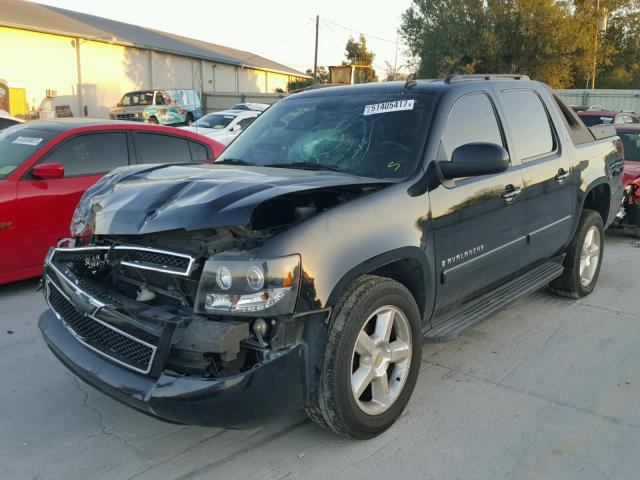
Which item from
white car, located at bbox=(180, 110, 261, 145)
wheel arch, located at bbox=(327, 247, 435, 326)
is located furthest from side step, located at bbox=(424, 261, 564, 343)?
white car, located at bbox=(180, 110, 261, 145)

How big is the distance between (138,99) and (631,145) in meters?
22.3

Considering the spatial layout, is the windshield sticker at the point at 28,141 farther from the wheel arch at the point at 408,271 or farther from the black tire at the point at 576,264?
the black tire at the point at 576,264

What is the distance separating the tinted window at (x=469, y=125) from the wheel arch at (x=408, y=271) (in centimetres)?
72

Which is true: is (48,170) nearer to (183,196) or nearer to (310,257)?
(183,196)

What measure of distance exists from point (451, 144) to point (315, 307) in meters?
1.63

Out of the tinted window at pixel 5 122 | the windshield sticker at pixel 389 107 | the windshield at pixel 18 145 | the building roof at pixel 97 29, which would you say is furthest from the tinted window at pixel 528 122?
the building roof at pixel 97 29

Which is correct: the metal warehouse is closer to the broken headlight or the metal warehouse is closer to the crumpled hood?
the crumpled hood

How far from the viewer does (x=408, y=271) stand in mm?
3369

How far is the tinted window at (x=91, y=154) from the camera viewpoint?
5887 mm

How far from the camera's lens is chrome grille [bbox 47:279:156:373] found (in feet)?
8.84

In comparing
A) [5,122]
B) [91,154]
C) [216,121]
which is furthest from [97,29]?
[91,154]

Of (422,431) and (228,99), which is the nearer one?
(422,431)

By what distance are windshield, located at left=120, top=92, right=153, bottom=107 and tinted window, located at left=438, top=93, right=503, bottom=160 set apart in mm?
24439

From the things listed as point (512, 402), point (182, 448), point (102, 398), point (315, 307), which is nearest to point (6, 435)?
point (102, 398)
